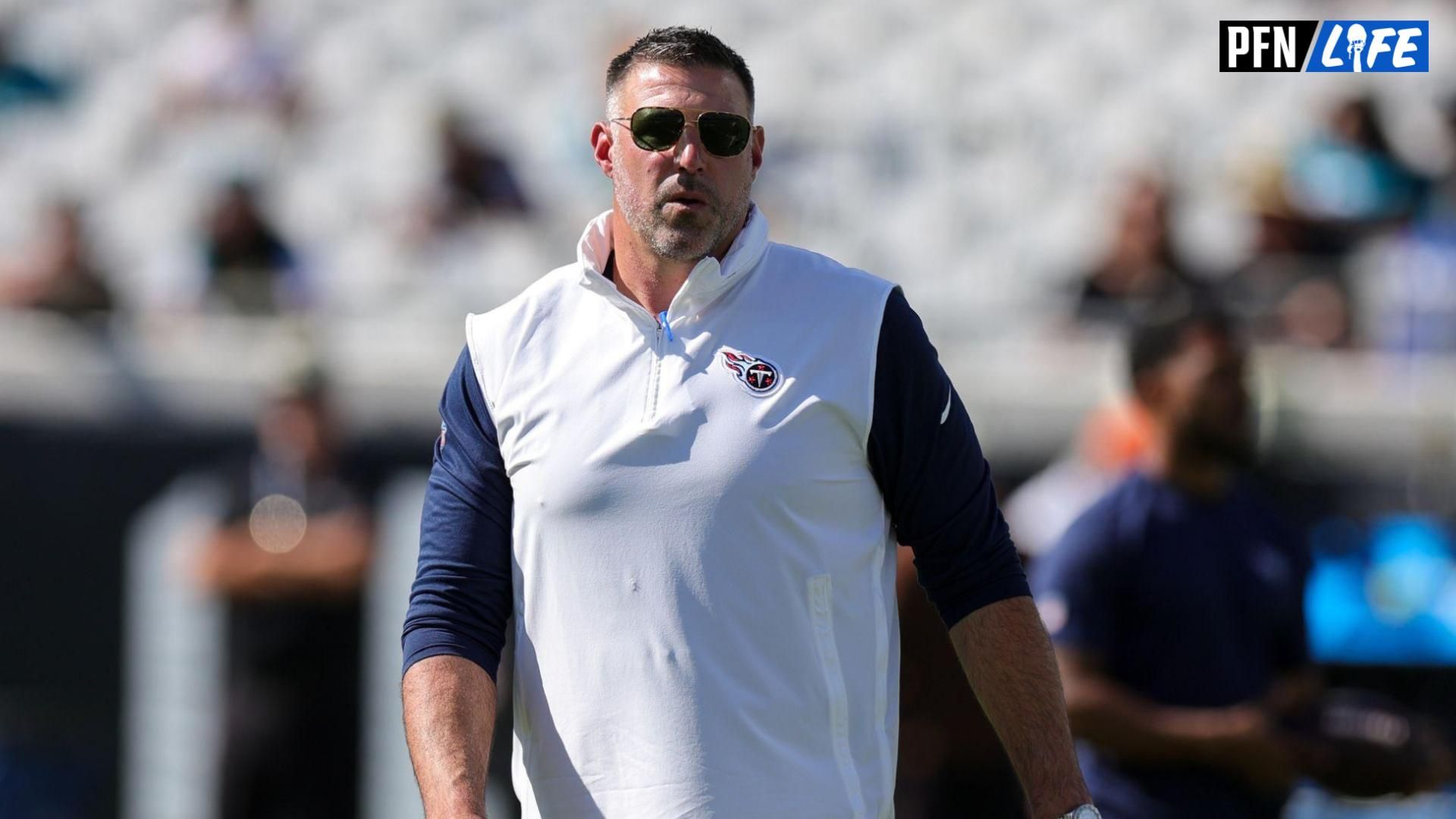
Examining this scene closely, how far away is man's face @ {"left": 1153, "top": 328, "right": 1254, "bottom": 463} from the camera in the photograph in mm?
5426

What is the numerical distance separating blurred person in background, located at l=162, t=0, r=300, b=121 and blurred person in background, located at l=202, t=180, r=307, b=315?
2.13 metres

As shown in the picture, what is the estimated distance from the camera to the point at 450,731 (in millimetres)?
3299

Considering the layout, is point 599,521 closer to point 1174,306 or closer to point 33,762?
point 1174,306

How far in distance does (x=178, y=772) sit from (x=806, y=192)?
3988 mm

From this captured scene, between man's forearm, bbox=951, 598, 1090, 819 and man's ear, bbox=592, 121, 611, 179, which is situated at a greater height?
man's ear, bbox=592, 121, 611, 179

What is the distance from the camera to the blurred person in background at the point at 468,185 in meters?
11.2

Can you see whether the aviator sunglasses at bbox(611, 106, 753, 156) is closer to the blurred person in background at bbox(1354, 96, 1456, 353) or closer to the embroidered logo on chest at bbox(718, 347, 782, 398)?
the embroidered logo on chest at bbox(718, 347, 782, 398)

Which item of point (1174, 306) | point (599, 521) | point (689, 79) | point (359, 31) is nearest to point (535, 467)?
point (599, 521)

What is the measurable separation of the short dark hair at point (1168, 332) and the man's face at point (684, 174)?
234cm

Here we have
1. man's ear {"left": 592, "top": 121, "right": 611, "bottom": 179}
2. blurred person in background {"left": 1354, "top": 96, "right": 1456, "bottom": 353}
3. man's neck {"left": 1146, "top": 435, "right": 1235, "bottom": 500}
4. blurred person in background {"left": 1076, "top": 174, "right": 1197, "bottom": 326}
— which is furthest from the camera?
blurred person in background {"left": 1076, "top": 174, "right": 1197, "bottom": 326}

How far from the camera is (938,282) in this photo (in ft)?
34.0

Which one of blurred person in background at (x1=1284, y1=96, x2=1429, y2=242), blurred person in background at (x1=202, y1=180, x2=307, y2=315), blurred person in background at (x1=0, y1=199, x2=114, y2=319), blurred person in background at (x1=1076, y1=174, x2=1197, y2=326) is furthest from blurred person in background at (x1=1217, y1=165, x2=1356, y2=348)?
blurred person in background at (x1=0, y1=199, x2=114, y2=319)

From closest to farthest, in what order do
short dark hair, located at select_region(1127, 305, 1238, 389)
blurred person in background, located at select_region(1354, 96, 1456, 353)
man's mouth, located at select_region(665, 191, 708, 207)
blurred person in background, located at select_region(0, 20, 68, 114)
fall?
man's mouth, located at select_region(665, 191, 708, 207) < short dark hair, located at select_region(1127, 305, 1238, 389) < blurred person in background, located at select_region(1354, 96, 1456, 353) < blurred person in background, located at select_region(0, 20, 68, 114)

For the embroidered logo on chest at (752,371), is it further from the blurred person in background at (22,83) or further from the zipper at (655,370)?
the blurred person in background at (22,83)
